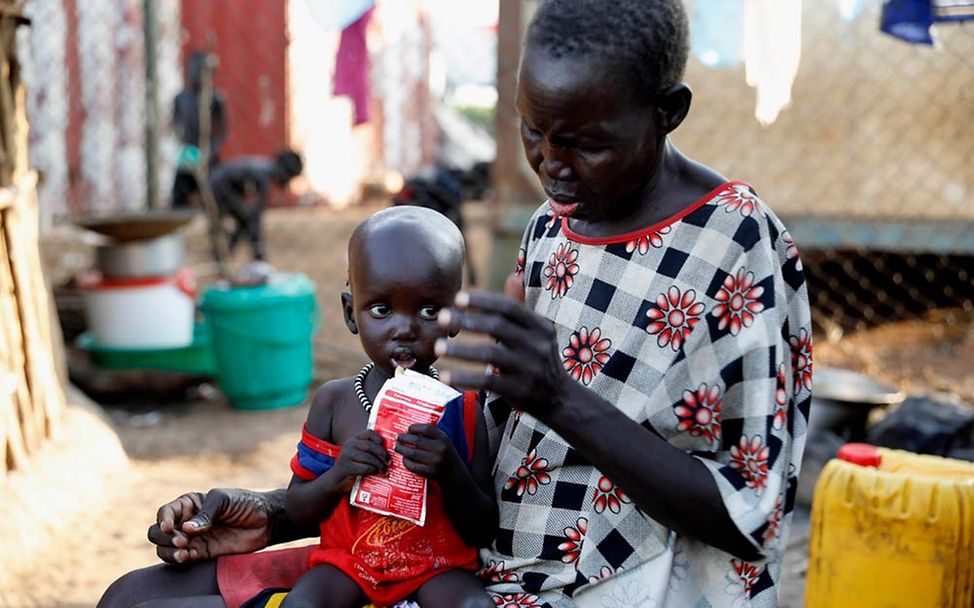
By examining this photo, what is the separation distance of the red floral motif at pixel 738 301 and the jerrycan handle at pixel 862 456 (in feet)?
5.38

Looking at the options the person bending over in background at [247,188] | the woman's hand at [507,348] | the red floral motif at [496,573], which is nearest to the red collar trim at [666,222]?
the woman's hand at [507,348]

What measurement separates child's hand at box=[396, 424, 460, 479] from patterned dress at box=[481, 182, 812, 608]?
0.57ft

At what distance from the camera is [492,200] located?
6.33m

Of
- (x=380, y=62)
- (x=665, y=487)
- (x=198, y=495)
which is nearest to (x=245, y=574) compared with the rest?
(x=198, y=495)

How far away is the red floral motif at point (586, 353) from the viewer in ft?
5.15

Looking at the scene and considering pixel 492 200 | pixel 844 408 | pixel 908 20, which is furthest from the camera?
pixel 492 200

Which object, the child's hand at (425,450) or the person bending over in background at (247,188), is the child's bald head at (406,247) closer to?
the child's hand at (425,450)

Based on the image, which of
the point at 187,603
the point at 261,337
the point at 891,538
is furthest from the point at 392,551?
the point at 261,337

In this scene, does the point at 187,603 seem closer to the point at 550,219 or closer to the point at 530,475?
the point at 530,475

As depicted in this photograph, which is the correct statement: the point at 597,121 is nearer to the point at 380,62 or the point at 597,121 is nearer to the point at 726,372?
the point at 726,372

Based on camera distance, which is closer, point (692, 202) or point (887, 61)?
point (692, 202)

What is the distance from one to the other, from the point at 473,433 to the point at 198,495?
0.48 metres

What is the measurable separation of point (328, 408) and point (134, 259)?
15.9ft

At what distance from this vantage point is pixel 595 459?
4.62 feet
